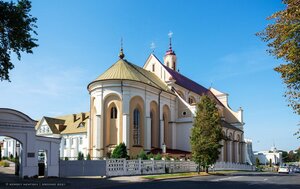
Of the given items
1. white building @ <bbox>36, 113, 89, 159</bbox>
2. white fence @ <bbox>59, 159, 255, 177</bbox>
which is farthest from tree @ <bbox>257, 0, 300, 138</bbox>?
white building @ <bbox>36, 113, 89, 159</bbox>

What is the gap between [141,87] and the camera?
44812 millimetres

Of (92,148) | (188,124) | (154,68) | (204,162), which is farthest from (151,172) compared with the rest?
(154,68)

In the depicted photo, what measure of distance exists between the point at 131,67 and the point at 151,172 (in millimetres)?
19337

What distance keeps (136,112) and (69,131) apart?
2580 centimetres

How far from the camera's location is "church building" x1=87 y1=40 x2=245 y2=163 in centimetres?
4266

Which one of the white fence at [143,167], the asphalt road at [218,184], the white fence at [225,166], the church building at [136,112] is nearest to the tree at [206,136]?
the white fence at [143,167]

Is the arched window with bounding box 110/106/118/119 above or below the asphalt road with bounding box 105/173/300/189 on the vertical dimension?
above

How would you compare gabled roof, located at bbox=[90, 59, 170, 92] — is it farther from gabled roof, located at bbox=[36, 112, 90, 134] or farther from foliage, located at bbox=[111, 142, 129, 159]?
gabled roof, located at bbox=[36, 112, 90, 134]

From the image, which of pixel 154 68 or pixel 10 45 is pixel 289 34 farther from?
pixel 154 68

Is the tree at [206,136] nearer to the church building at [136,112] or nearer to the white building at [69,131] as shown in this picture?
the church building at [136,112]

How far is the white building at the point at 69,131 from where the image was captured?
63.7 m

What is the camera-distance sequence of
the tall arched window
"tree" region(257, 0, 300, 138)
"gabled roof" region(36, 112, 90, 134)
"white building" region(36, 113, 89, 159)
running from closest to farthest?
"tree" region(257, 0, 300, 138)
the tall arched window
"white building" region(36, 113, 89, 159)
"gabled roof" region(36, 112, 90, 134)

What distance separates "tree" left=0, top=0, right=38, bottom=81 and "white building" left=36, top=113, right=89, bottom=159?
4369 cm

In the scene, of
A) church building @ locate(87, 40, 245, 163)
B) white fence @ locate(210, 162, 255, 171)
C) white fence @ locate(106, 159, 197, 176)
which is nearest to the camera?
white fence @ locate(106, 159, 197, 176)
